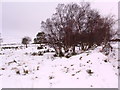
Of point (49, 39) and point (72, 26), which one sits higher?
point (72, 26)

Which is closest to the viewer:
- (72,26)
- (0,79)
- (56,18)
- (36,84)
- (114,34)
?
(36,84)

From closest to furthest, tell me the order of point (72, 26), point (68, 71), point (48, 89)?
1. point (48, 89)
2. point (68, 71)
3. point (72, 26)

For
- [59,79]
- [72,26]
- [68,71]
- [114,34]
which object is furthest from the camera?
[72,26]

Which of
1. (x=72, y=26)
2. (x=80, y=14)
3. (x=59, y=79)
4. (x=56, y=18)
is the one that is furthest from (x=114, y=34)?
(x=59, y=79)

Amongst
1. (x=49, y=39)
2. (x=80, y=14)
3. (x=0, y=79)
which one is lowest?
(x=0, y=79)

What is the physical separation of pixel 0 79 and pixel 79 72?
4024mm

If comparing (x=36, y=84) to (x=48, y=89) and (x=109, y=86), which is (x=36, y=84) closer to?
(x=48, y=89)

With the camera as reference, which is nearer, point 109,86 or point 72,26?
point 109,86

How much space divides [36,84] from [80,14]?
1579 cm

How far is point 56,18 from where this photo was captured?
832 inches

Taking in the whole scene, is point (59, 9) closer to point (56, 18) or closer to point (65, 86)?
point (56, 18)

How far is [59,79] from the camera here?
7707mm

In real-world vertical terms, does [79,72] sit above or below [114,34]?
below

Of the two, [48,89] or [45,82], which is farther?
[45,82]
